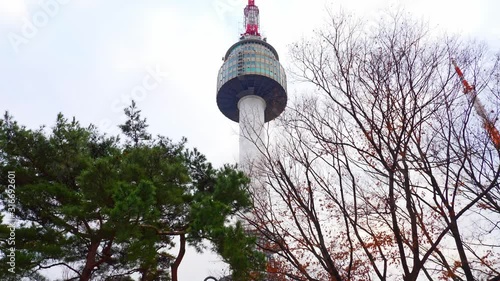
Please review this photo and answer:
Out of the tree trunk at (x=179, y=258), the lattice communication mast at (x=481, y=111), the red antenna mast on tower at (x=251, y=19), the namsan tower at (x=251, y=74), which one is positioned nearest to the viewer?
the lattice communication mast at (x=481, y=111)

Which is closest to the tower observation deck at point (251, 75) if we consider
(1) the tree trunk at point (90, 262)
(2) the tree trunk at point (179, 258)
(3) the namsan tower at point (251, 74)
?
(3) the namsan tower at point (251, 74)

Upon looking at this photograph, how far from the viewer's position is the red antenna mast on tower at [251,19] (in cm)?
5150

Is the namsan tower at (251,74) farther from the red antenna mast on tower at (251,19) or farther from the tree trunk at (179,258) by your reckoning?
the tree trunk at (179,258)

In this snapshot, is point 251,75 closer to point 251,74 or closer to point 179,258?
point 251,74

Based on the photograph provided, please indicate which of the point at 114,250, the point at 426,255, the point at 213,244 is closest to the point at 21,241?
the point at 114,250

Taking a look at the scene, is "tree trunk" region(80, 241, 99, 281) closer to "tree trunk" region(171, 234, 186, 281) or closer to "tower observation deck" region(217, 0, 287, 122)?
"tree trunk" region(171, 234, 186, 281)

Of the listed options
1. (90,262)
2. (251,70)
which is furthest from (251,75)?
(90,262)

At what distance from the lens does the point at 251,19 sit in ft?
176

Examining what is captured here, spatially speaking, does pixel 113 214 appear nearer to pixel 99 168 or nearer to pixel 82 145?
pixel 99 168

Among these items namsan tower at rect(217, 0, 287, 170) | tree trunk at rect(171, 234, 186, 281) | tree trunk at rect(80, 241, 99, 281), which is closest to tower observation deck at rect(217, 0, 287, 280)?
namsan tower at rect(217, 0, 287, 170)

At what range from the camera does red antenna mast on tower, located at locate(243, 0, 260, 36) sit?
2028 inches

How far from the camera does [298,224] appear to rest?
8.23 metres

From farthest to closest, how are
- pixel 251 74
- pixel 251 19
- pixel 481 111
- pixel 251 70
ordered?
1. pixel 251 19
2. pixel 251 74
3. pixel 251 70
4. pixel 481 111
